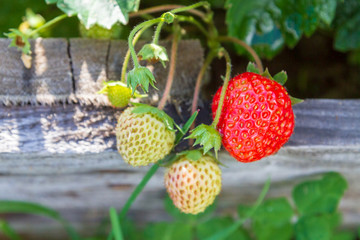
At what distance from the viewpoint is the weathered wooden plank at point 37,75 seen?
2.31 feet

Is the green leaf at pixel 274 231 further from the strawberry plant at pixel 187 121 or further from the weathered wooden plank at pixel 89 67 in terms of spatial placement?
the weathered wooden plank at pixel 89 67

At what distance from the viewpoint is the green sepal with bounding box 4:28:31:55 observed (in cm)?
70

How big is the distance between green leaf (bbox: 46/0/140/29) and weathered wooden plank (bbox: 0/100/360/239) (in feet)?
0.55

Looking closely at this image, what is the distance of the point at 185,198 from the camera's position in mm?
653

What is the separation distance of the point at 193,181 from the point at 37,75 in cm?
36

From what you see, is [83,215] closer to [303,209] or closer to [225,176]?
[225,176]

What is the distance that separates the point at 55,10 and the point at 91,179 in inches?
21.9

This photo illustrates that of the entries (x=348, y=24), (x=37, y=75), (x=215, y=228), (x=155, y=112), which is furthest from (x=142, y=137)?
(x=348, y=24)

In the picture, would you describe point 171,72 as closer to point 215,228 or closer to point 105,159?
point 105,159

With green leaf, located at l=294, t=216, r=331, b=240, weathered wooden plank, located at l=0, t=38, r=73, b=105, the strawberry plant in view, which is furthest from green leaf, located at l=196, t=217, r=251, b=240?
weathered wooden plank, located at l=0, t=38, r=73, b=105

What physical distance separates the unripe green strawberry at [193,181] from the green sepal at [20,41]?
36 centimetres

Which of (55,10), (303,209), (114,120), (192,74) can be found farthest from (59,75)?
(303,209)

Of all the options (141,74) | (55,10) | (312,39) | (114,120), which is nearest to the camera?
(141,74)

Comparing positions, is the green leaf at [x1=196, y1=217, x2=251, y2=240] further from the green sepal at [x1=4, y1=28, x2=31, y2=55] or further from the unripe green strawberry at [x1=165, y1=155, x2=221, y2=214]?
the green sepal at [x1=4, y1=28, x2=31, y2=55]
